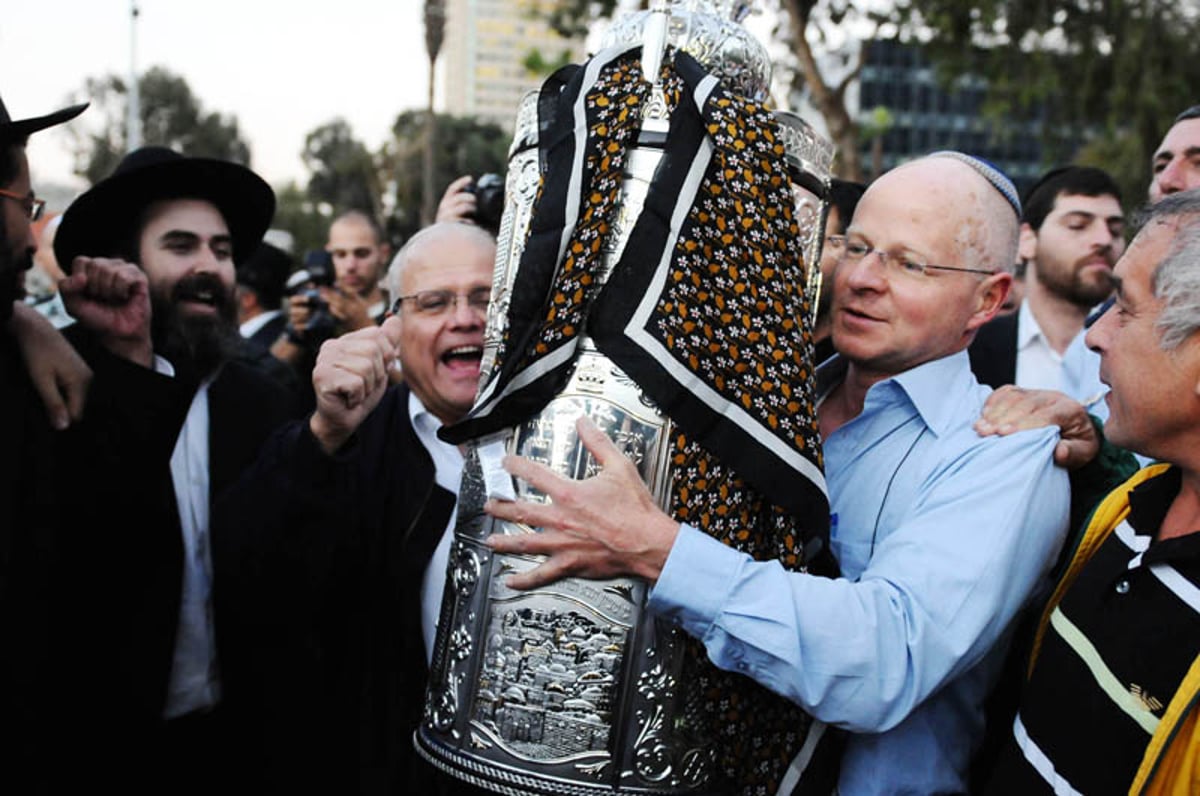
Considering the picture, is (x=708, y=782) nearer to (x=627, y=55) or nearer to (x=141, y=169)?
(x=627, y=55)

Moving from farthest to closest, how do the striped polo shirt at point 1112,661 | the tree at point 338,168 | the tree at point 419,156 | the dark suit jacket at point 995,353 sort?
the tree at point 338,168 → the tree at point 419,156 → the dark suit jacket at point 995,353 → the striped polo shirt at point 1112,661

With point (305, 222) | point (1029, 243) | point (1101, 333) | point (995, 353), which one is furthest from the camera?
point (305, 222)

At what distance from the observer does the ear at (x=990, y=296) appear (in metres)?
2.35

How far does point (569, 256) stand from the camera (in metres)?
1.92

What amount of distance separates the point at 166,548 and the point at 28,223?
1020 mm

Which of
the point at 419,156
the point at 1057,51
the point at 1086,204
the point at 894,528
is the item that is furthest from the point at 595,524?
the point at 419,156

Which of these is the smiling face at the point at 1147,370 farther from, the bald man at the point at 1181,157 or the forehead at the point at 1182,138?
the forehead at the point at 1182,138

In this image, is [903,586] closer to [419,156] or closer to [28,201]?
[28,201]

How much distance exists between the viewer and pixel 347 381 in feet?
8.07

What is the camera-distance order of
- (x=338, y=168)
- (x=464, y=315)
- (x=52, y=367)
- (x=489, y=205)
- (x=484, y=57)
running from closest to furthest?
(x=52, y=367)
(x=464, y=315)
(x=489, y=205)
(x=338, y=168)
(x=484, y=57)

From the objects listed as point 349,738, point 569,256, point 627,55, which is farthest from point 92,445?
point 627,55

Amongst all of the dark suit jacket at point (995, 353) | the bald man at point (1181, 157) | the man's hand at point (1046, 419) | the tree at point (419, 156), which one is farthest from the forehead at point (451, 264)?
the tree at point (419, 156)

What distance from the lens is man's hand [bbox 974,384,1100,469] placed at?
2.16 metres

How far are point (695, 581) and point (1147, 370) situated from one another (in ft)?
3.04
